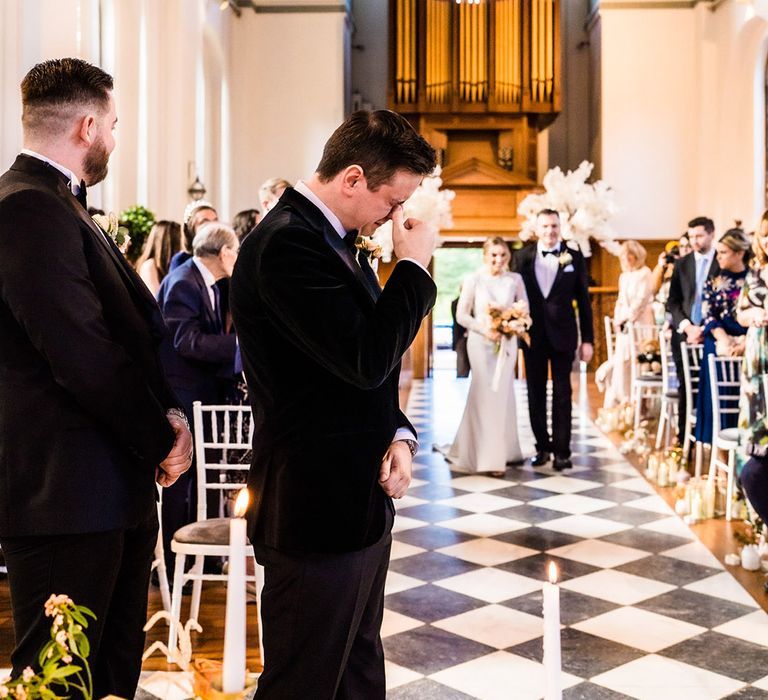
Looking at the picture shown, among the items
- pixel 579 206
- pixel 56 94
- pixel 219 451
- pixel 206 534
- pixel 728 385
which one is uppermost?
pixel 579 206

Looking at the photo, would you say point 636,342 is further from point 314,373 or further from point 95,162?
point 314,373

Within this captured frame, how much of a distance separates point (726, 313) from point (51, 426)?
576 cm

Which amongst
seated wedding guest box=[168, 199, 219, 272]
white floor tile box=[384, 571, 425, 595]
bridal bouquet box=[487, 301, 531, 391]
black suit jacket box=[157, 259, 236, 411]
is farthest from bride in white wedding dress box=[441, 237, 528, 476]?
black suit jacket box=[157, 259, 236, 411]

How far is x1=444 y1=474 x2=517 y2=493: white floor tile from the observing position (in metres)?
6.90

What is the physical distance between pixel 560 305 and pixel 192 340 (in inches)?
144

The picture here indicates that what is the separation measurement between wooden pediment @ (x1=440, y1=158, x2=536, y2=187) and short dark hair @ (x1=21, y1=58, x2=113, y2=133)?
12746 millimetres

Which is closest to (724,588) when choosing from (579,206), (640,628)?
(640,628)

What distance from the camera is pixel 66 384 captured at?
202 centimetres

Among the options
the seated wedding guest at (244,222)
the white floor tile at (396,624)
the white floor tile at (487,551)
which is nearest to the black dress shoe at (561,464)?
the white floor tile at (487,551)

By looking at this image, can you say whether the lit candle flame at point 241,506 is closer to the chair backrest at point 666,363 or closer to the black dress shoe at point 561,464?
the black dress shoe at point 561,464

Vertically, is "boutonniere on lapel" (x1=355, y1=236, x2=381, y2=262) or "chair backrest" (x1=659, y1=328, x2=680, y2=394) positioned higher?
"boutonniere on lapel" (x1=355, y1=236, x2=381, y2=262)

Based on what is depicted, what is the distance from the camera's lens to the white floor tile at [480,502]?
6.29 m

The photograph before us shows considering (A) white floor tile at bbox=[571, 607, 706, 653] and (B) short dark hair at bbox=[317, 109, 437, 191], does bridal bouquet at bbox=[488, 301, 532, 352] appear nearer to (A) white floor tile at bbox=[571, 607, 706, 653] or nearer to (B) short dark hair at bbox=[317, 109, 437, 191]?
(A) white floor tile at bbox=[571, 607, 706, 653]

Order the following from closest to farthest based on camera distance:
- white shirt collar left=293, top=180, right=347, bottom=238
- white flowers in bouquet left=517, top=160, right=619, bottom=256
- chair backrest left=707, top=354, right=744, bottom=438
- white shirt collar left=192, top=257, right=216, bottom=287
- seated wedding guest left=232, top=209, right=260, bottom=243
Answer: white shirt collar left=293, top=180, right=347, bottom=238
white shirt collar left=192, top=257, right=216, bottom=287
seated wedding guest left=232, top=209, right=260, bottom=243
chair backrest left=707, top=354, right=744, bottom=438
white flowers in bouquet left=517, top=160, right=619, bottom=256
